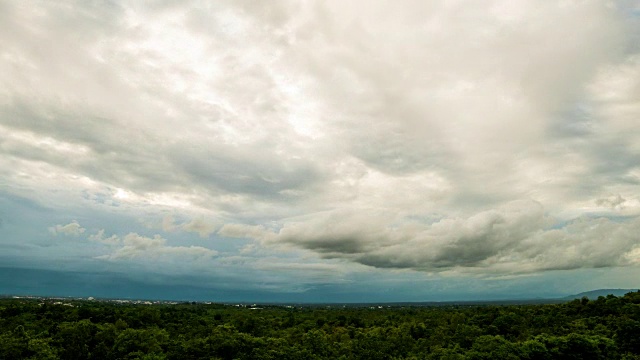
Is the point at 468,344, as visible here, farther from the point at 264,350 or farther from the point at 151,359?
the point at 151,359

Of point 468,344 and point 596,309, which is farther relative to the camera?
point 596,309

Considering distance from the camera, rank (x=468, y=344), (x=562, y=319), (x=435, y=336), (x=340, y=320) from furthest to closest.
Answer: (x=340, y=320) → (x=562, y=319) → (x=435, y=336) → (x=468, y=344)

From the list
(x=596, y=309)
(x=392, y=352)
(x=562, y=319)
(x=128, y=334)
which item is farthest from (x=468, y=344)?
(x=128, y=334)

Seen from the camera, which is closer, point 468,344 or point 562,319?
point 468,344

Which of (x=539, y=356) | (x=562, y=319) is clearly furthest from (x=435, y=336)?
(x=562, y=319)

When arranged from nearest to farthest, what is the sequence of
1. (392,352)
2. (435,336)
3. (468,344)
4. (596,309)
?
(392,352)
(468,344)
(435,336)
(596,309)

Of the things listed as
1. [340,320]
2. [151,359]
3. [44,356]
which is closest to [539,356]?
[151,359]

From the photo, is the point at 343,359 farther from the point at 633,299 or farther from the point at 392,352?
the point at 633,299

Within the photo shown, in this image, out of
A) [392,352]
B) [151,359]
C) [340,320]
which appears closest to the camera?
[151,359]

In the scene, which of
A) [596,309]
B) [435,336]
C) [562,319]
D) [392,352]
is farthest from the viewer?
[596,309]
